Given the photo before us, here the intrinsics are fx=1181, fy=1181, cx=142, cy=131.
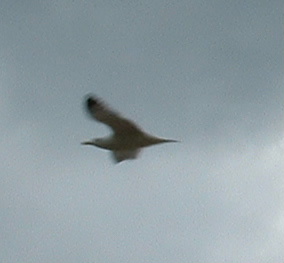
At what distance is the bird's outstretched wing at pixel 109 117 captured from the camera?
5241cm

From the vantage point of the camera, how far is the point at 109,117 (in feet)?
172

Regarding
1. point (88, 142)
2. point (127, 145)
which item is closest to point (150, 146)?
point (127, 145)

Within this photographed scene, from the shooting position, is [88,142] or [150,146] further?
[88,142]

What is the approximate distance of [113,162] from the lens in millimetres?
57500

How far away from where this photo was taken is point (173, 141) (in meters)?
51.7

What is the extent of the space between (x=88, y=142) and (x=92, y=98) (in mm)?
5289

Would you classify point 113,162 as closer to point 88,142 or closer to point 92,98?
point 88,142

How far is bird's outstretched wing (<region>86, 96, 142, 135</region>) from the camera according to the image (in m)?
52.4

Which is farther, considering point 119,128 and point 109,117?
point 119,128

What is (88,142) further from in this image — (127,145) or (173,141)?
(173,141)

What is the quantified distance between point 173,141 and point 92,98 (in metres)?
4.22

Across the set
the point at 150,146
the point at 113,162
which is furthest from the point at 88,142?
the point at 150,146

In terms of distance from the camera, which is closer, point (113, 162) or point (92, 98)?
point (92, 98)

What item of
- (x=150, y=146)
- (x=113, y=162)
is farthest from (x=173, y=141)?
(x=113, y=162)
